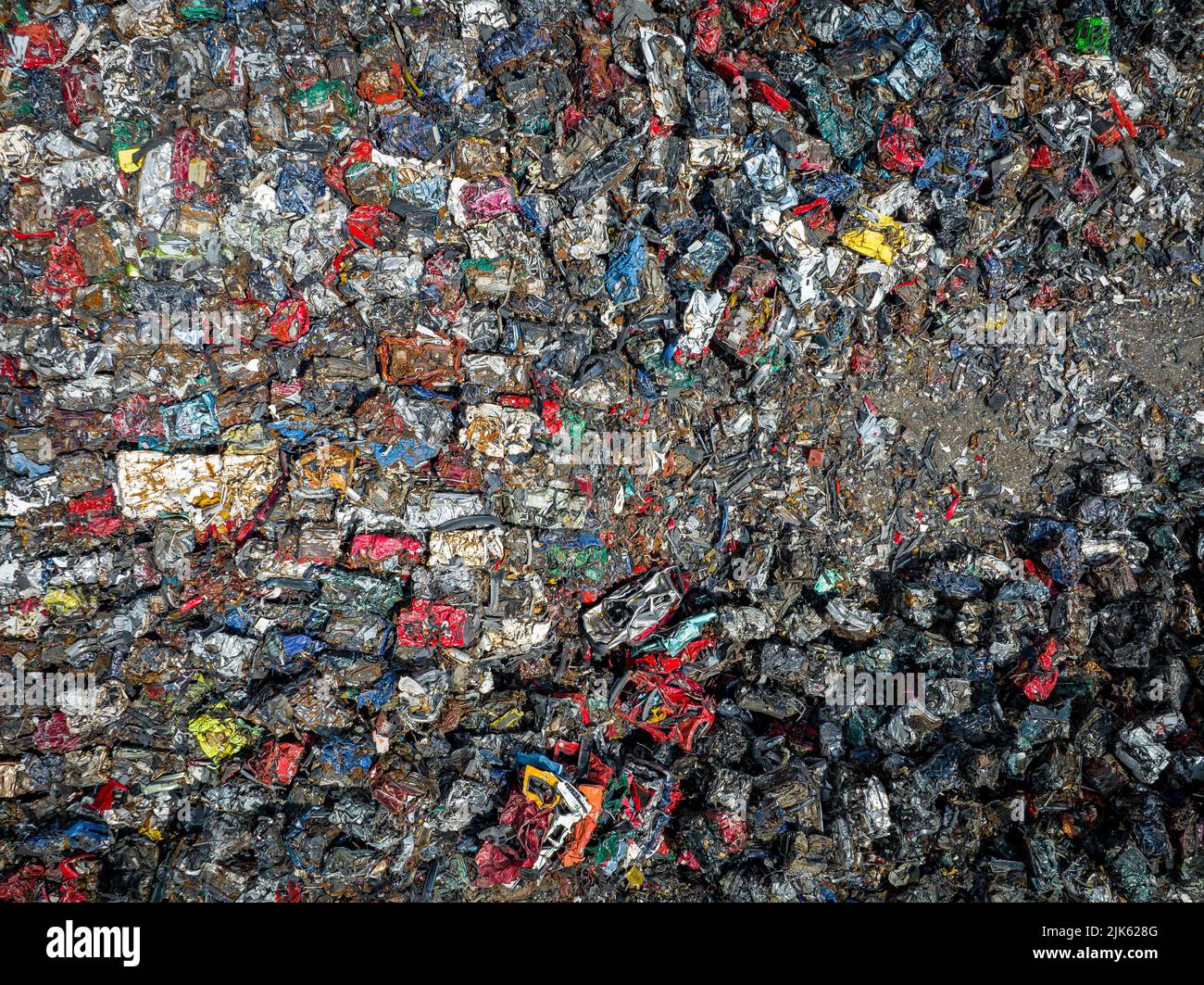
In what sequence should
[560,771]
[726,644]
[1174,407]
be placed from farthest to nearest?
[1174,407]
[726,644]
[560,771]

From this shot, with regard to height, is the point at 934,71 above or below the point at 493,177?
above

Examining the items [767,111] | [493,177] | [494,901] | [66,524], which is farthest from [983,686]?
[66,524]

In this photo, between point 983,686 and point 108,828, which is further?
point 983,686

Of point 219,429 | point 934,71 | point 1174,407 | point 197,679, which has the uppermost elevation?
point 934,71

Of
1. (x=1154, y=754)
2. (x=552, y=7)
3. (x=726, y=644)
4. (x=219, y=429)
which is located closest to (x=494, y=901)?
(x=726, y=644)

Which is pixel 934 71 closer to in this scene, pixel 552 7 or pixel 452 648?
pixel 552 7

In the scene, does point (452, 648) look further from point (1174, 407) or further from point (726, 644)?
point (1174, 407)

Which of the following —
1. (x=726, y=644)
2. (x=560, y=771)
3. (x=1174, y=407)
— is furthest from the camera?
(x=1174, y=407)
